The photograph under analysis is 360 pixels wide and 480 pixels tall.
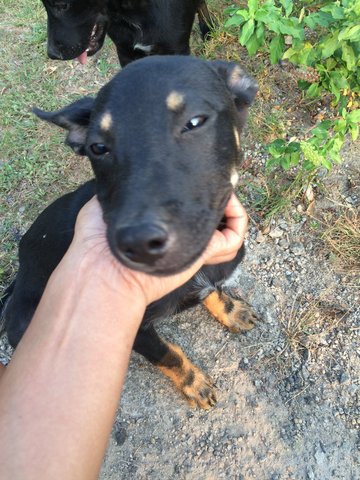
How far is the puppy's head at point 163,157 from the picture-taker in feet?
6.17

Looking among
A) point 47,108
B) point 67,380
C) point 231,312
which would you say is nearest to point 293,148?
point 231,312

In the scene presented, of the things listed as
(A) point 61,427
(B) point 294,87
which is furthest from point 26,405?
(B) point 294,87

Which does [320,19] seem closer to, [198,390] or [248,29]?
[248,29]

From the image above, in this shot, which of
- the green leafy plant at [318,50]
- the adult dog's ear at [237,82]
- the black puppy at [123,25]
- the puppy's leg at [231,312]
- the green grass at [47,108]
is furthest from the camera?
the green grass at [47,108]

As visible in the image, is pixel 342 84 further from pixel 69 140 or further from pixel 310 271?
pixel 69 140

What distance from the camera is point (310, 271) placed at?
3.78 meters

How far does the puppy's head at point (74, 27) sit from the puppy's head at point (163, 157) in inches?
85.2

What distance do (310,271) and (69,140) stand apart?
7.19ft

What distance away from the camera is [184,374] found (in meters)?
3.38

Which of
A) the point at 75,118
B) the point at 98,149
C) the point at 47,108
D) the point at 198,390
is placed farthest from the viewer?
the point at 47,108

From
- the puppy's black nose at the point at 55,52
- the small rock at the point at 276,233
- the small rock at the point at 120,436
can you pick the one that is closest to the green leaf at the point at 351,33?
the small rock at the point at 276,233

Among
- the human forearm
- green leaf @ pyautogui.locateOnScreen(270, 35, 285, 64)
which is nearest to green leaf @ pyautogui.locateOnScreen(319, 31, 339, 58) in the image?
green leaf @ pyautogui.locateOnScreen(270, 35, 285, 64)

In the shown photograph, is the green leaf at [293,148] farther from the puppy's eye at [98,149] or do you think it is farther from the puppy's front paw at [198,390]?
the puppy's front paw at [198,390]

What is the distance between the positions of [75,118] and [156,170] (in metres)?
1.07
